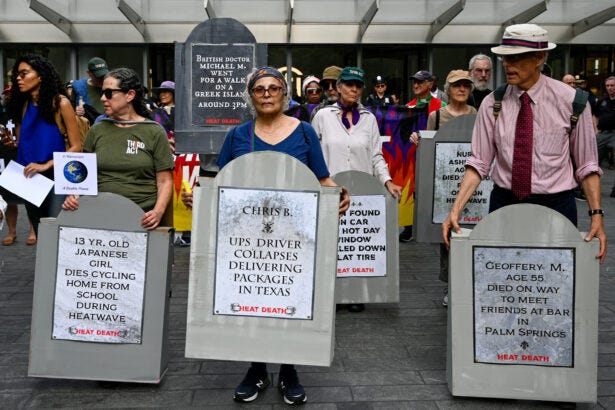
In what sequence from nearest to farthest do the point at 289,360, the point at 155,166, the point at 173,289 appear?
the point at 289,360, the point at 155,166, the point at 173,289

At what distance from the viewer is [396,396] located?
4172mm

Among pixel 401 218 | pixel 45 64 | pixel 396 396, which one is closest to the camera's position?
pixel 396 396

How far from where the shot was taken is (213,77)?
21.9 ft

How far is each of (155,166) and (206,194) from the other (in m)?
0.82

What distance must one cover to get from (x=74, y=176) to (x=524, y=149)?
7.76 ft

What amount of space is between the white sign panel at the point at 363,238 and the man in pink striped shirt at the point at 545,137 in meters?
1.80

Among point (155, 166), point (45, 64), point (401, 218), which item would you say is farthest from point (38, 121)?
point (401, 218)

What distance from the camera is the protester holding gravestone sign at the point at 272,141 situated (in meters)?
4.09

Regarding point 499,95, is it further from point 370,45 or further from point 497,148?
point 370,45

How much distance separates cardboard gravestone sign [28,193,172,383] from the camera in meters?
4.21

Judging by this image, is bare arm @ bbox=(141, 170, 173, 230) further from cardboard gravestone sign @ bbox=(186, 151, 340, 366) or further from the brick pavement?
the brick pavement

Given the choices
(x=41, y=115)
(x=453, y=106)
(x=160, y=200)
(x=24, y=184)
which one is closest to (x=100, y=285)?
(x=160, y=200)

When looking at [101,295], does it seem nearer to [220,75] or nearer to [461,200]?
[461,200]

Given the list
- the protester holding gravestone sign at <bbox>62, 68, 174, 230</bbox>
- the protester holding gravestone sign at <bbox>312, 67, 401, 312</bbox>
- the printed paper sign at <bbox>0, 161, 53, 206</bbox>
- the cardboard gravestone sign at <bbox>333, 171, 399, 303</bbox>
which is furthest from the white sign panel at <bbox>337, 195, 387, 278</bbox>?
the printed paper sign at <bbox>0, 161, 53, 206</bbox>
